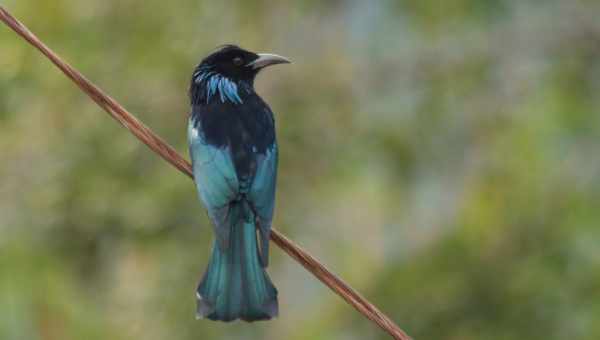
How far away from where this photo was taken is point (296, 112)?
30.6 ft

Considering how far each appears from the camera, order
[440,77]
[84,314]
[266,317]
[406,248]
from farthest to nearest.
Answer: [440,77], [406,248], [84,314], [266,317]

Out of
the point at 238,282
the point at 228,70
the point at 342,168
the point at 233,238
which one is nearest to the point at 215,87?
the point at 228,70

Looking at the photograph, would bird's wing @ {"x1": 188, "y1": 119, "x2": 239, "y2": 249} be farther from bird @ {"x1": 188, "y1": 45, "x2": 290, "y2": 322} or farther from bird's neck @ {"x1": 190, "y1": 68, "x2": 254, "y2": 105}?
bird's neck @ {"x1": 190, "y1": 68, "x2": 254, "y2": 105}

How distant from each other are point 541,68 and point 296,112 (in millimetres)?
1836

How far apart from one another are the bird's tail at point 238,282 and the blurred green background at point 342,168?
8.11ft

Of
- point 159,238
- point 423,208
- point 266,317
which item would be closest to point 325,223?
point 423,208

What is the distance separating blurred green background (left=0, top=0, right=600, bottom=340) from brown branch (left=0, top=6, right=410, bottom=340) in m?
3.08

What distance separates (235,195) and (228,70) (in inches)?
51.4

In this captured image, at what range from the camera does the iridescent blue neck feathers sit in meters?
6.01

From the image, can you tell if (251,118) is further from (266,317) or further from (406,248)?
(406,248)

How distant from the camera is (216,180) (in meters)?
5.17

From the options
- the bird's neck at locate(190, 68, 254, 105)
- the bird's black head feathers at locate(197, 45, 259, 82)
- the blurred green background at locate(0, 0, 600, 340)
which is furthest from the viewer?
the blurred green background at locate(0, 0, 600, 340)

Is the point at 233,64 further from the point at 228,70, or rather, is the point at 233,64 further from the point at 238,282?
the point at 238,282

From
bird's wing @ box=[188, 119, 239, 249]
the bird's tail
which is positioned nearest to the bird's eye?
bird's wing @ box=[188, 119, 239, 249]
